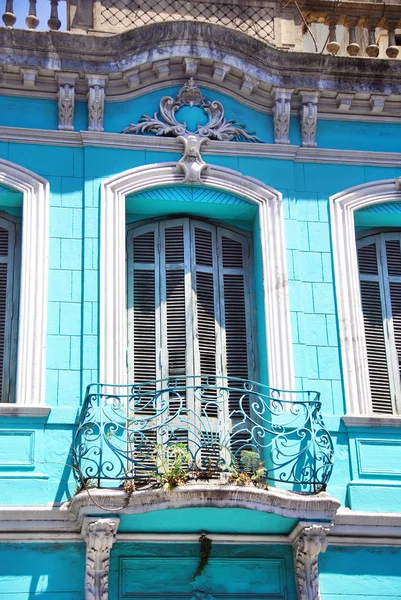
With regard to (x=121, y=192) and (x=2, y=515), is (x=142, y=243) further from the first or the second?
(x=2, y=515)

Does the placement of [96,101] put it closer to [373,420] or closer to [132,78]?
[132,78]

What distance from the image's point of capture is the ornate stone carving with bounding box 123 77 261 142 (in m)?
13.7

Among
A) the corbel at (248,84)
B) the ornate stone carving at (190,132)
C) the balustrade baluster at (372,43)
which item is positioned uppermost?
the balustrade baluster at (372,43)

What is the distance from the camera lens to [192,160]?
13.6 metres

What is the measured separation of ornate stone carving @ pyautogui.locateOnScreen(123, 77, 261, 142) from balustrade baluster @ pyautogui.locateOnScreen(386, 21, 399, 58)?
6.35 feet

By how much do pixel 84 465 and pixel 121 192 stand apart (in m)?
3.06

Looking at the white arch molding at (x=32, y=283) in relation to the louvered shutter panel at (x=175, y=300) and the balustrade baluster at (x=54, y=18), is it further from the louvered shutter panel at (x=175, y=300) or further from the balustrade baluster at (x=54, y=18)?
the balustrade baluster at (x=54, y=18)

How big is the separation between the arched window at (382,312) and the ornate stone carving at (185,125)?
5.87 ft

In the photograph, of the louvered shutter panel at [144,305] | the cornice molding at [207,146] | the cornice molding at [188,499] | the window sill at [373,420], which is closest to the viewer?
the cornice molding at [188,499]

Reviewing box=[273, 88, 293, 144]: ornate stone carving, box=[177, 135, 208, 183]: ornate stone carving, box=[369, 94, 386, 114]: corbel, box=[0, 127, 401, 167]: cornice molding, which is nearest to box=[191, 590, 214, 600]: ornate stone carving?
box=[177, 135, 208, 183]: ornate stone carving

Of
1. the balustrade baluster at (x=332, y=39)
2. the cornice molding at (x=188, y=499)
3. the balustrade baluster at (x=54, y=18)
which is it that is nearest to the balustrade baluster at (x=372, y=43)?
the balustrade baluster at (x=332, y=39)

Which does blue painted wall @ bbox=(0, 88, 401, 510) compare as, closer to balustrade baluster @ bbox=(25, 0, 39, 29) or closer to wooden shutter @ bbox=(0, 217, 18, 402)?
wooden shutter @ bbox=(0, 217, 18, 402)

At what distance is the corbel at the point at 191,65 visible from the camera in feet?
45.1

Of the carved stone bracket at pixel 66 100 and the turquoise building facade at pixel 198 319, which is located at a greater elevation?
the carved stone bracket at pixel 66 100
